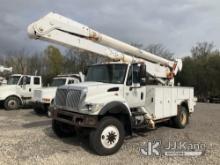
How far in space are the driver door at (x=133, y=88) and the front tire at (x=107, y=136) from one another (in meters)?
1.10

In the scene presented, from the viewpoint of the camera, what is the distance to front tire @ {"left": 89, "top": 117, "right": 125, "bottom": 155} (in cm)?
681

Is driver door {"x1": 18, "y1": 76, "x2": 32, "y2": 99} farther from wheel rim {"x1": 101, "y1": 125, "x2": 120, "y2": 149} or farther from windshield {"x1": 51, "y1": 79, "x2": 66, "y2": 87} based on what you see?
wheel rim {"x1": 101, "y1": 125, "x2": 120, "y2": 149}

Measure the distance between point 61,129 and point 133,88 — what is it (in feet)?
8.37

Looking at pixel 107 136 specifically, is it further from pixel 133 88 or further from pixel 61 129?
pixel 61 129

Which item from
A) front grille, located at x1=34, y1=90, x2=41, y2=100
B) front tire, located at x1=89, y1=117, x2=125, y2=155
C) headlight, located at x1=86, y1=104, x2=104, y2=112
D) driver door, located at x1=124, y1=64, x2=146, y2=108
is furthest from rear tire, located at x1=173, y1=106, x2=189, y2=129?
front grille, located at x1=34, y1=90, x2=41, y2=100

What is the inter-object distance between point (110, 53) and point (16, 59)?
45505 millimetres

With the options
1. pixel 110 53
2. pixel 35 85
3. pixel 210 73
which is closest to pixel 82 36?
pixel 110 53

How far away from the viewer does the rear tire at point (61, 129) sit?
27.5ft

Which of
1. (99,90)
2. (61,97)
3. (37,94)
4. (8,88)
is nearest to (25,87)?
(8,88)

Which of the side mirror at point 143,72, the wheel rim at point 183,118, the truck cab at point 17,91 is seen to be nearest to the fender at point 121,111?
the side mirror at point 143,72

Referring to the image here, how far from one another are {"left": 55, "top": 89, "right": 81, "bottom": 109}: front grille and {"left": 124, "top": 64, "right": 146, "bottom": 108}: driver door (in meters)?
1.49

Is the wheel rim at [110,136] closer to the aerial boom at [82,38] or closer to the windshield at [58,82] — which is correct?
the aerial boom at [82,38]

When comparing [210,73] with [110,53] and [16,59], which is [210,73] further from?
[16,59]

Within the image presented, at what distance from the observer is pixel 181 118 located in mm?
10805
